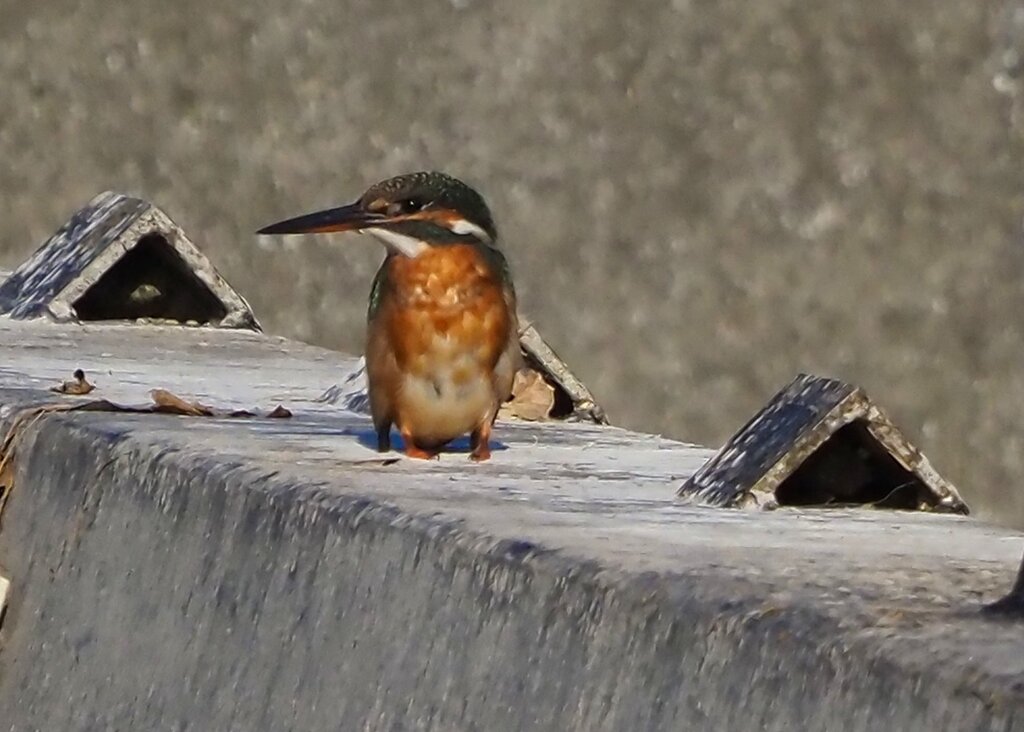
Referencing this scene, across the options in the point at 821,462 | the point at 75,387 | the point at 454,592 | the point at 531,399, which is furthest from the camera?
the point at 531,399

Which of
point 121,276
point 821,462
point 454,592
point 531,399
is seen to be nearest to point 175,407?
point 531,399

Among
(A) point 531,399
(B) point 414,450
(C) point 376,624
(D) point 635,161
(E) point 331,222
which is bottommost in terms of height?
(C) point 376,624

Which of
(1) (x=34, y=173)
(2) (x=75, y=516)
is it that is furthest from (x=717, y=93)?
(2) (x=75, y=516)

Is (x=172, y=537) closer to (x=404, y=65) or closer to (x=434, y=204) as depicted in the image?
(x=434, y=204)

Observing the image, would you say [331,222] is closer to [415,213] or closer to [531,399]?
[415,213]

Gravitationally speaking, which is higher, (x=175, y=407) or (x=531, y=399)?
(x=531, y=399)

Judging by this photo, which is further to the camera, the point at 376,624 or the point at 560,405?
the point at 560,405

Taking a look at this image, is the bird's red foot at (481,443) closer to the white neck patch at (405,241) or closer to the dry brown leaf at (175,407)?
the white neck patch at (405,241)

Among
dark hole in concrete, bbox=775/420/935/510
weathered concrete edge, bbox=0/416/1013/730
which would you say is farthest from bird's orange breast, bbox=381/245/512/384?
dark hole in concrete, bbox=775/420/935/510
